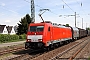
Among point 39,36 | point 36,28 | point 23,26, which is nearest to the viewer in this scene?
point 39,36

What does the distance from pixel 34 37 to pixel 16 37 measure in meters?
32.0

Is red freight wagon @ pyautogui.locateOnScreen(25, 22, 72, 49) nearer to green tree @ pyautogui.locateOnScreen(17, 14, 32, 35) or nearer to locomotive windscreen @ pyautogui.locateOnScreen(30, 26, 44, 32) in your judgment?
locomotive windscreen @ pyautogui.locateOnScreen(30, 26, 44, 32)

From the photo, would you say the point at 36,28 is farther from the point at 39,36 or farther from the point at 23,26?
the point at 23,26

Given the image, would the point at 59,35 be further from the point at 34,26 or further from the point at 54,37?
the point at 34,26

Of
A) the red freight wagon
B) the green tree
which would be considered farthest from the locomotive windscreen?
the green tree

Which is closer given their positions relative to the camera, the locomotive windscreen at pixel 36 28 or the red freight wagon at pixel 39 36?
the red freight wagon at pixel 39 36

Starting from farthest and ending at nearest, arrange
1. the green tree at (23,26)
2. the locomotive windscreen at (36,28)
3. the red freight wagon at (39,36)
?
1. the green tree at (23,26)
2. the locomotive windscreen at (36,28)
3. the red freight wagon at (39,36)

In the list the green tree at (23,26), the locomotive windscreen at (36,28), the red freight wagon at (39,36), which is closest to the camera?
the red freight wagon at (39,36)

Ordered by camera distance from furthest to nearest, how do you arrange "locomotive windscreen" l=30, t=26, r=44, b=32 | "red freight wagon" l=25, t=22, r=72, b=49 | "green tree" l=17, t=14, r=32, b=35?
"green tree" l=17, t=14, r=32, b=35, "locomotive windscreen" l=30, t=26, r=44, b=32, "red freight wagon" l=25, t=22, r=72, b=49

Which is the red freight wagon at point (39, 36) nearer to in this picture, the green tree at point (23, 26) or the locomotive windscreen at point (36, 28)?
the locomotive windscreen at point (36, 28)

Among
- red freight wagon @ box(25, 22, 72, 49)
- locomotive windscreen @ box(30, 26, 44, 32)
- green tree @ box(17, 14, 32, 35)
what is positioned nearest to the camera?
red freight wagon @ box(25, 22, 72, 49)

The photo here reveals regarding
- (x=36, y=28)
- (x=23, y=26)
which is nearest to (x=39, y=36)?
(x=36, y=28)

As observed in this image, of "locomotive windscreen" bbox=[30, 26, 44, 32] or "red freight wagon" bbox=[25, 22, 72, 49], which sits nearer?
"red freight wagon" bbox=[25, 22, 72, 49]

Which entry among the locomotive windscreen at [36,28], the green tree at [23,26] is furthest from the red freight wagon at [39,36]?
the green tree at [23,26]
